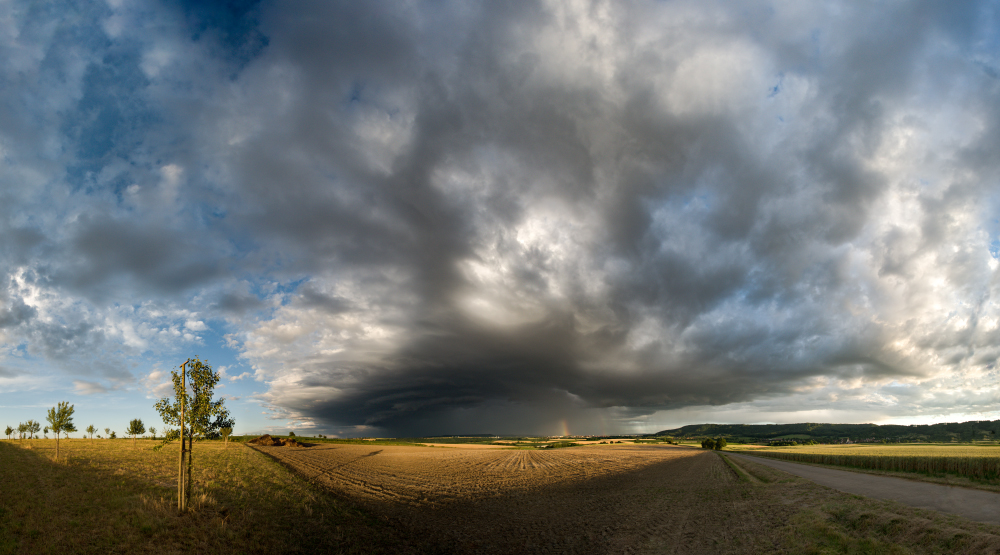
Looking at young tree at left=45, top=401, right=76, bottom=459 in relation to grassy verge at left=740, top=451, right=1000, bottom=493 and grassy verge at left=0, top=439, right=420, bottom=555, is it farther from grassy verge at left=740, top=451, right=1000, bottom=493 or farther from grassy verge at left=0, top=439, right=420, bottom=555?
grassy verge at left=740, top=451, right=1000, bottom=493

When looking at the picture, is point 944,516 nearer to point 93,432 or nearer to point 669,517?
point 669,517

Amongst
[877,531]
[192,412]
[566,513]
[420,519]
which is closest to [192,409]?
[192,412]

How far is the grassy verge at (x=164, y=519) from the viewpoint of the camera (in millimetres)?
16266

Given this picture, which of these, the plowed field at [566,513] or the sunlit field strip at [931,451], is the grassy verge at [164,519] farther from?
the sunlit field strip at [931,451]

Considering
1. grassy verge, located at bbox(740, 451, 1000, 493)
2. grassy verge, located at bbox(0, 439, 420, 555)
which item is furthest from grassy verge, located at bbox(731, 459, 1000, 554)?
grassy verge, located at bbox(740, 451, 1000, 493)

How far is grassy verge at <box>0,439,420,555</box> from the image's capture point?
640 inches

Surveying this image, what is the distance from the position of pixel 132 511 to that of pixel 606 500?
102 feet

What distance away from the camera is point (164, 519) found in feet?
61.6

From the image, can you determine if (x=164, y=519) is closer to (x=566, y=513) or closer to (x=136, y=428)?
(x=566, y=513)

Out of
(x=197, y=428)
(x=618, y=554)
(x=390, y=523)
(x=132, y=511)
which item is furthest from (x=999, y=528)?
(x=132, y=511)

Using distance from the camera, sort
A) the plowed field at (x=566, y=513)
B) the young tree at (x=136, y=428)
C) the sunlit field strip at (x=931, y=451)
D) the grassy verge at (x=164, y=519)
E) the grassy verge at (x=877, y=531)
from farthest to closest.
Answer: the young tree at (x=136, y=428), the sunlit field strip at (x=931, y=451), the plowed field at (x=566, y=513), the grassy verge at (x=877, y=531), the grassy verge at (x=164, y=519)

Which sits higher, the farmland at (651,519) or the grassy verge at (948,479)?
the farmland at (651,519)

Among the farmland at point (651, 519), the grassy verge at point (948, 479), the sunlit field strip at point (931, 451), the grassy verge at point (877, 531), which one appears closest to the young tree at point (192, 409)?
the farmland at point (651, 519)

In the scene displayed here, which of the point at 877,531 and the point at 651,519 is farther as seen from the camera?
the point at 651,519
